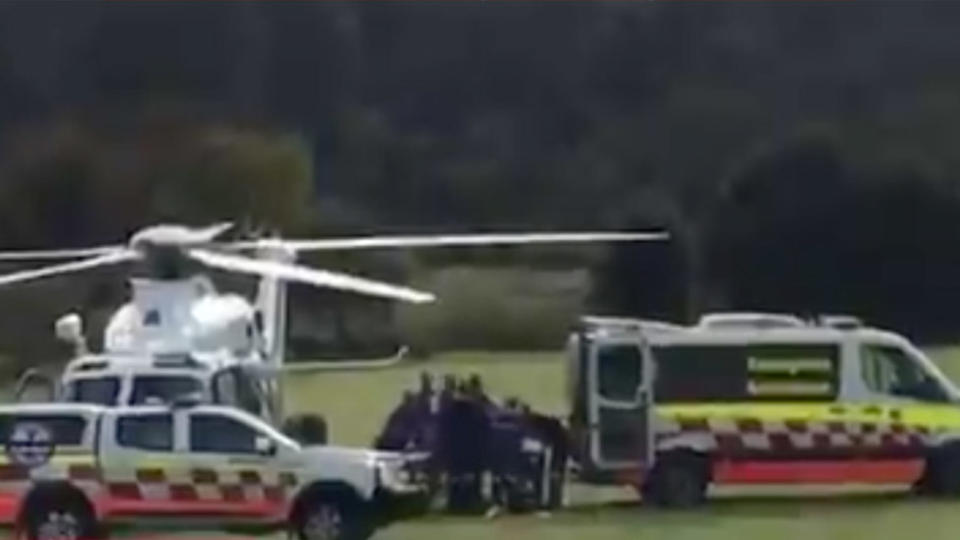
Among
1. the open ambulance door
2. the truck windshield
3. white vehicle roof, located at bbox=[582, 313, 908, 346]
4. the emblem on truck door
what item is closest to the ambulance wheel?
the open ambulance door

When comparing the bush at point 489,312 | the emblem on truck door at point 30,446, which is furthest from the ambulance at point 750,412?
the bush at point 489,312

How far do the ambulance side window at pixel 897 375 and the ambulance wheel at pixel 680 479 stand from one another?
5.47 ft

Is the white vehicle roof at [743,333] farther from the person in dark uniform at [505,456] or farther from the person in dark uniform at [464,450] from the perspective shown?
the person in dark uniform at [464,450]

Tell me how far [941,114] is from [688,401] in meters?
48.3

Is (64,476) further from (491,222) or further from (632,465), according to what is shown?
(491,222)

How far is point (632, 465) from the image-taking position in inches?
1083

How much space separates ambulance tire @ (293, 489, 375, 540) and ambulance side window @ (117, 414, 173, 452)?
1157mm

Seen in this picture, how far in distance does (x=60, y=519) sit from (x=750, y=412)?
628cm

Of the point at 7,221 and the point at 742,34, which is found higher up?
the point at 742,34

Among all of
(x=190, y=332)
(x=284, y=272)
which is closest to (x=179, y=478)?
(x=190, y=332)

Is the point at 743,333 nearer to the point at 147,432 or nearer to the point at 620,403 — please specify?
the point at 620,403

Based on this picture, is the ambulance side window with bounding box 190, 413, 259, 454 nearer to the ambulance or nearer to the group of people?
the group of people

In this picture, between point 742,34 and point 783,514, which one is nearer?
point 783,514

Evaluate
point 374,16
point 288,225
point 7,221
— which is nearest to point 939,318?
point 288,225
